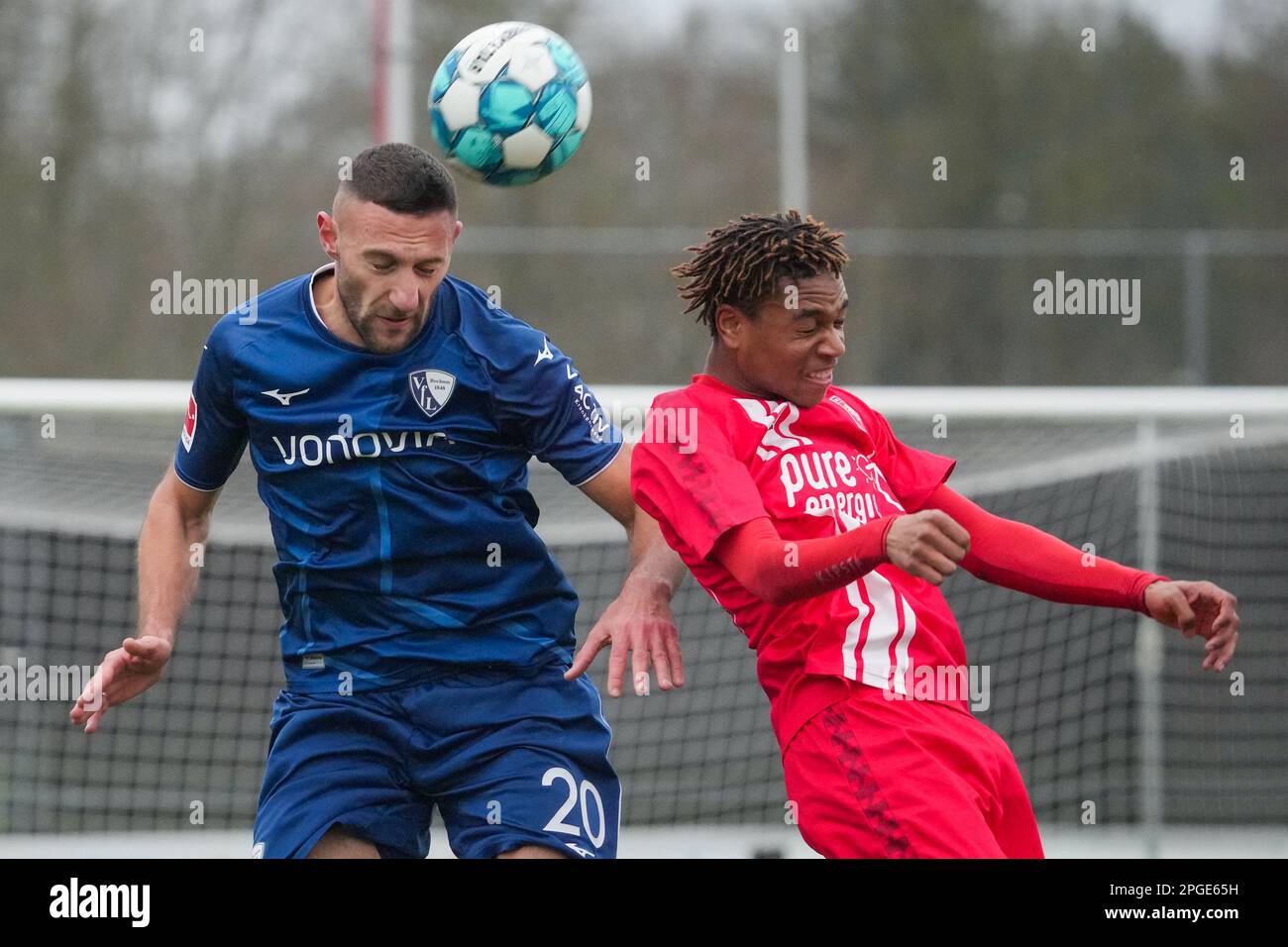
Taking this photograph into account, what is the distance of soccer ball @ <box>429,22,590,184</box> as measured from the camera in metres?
4.04

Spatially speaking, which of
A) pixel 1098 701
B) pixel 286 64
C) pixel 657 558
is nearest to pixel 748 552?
pixel 657 558

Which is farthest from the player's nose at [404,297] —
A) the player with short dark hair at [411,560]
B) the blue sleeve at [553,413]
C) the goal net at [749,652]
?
the goal net at [749,652]

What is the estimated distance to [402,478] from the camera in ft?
11.6

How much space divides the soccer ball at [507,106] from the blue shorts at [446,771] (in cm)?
132

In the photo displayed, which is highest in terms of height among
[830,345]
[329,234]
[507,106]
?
[507,106]

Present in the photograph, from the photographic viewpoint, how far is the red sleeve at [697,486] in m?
3.21

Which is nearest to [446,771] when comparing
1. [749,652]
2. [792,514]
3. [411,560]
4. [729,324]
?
[411,560]

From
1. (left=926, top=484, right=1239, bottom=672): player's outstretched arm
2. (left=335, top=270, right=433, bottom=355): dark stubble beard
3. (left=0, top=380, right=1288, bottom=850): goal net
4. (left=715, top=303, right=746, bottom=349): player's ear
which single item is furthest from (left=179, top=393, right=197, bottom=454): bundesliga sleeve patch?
(left=0, top=380, right=1288, bottom=850): goal net

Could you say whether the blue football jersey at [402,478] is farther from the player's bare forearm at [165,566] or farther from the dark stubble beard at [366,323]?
the player's bare forearm at [165,566]

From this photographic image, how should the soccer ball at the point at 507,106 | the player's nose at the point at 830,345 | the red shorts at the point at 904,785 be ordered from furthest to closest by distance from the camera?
the soccer ball at the point at 507,106 → the player's nose at the point at 830,345 → the red shorts at the point at 904,785

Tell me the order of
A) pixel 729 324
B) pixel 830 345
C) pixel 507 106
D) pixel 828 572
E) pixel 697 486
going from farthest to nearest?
pixel 507 106 < pixel 729 324 < pixel 830 345 < pixel 697 486 < pixel 828 572

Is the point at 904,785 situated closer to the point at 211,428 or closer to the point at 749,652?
the point at 211,428

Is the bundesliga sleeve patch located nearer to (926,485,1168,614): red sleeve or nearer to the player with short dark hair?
the player with short dark hair

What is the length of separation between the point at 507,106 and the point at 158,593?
56.2 inches
